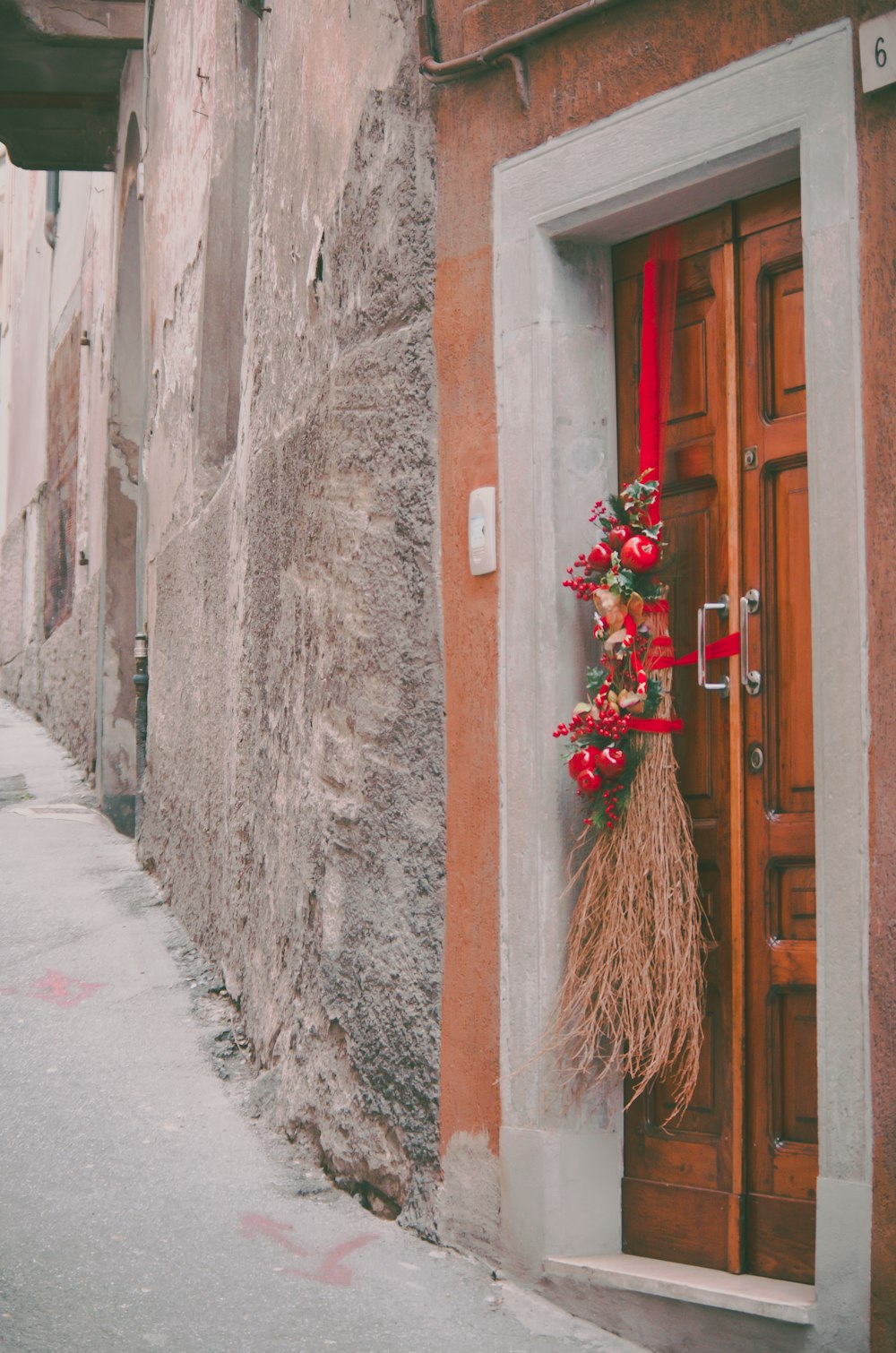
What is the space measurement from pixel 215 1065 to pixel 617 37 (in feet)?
11.7

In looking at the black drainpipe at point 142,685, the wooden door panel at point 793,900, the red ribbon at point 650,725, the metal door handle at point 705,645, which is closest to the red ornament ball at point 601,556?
the metal door handle at point 705,645

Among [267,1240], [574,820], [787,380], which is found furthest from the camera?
[267,1240]

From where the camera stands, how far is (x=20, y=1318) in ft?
11.1

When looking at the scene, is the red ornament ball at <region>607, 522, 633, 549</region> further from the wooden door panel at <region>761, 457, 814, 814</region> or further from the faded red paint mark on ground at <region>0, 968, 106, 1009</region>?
the faded red paint mark on ground at <region>0, 968, 106, 1009</region>

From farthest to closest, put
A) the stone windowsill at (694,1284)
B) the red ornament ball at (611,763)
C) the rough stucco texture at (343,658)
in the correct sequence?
1. the rough stucco texture at (343,658)
2. the red ornament ball at (611,763)
3. the stone windowsill at (694,1284)

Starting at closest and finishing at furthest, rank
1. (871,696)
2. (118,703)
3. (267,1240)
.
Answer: (871,696) < (267,1240) < (118,703)

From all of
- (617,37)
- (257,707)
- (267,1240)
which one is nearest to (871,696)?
(617,37)

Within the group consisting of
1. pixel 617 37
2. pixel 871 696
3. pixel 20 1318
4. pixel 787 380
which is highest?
pixel 617 37

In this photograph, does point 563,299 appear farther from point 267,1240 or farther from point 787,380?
point 267,1240

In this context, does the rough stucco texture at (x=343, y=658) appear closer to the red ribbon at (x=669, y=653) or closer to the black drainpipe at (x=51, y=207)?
the red ribbon at (x=669, y=653)

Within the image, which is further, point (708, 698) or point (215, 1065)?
point (215, 1065)

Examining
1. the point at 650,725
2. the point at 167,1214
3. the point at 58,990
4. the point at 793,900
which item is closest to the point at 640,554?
the point at 650,725

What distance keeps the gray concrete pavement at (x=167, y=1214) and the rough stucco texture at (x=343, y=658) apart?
213 millimetres

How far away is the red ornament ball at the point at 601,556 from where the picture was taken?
3539mm
